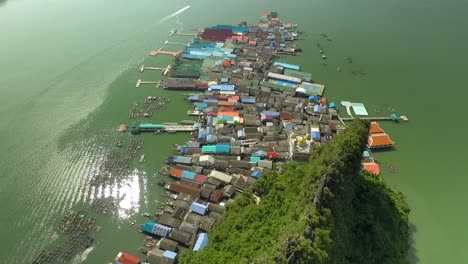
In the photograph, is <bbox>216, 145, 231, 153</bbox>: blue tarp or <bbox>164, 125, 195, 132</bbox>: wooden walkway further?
<bbox>164, 125, 195, 132</bbox>: wooden walkway

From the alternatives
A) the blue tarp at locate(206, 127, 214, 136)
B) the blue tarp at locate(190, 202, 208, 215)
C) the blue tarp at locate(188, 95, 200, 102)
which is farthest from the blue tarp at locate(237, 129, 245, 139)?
the blue tarp at locate(190, 202, 208, 215)

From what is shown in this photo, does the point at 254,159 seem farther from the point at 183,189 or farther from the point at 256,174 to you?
the point at 183,189

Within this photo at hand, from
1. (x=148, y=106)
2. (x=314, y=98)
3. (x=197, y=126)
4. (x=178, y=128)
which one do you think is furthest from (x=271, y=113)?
(x=148, y=106)

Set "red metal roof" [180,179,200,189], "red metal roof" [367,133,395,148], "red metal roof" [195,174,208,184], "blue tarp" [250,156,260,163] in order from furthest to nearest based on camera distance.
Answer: "red metal roof" [367,133,395,148] < "blue tarp" [250,156,260,163] < "red metal roof" [195,174,208,184] < "red metal roof" [180,179,200,189]

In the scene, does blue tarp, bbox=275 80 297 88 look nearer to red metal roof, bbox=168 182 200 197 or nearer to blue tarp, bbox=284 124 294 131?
blue tarp, bbox=284 124 294 131

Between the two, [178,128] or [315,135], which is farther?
[178,128]
